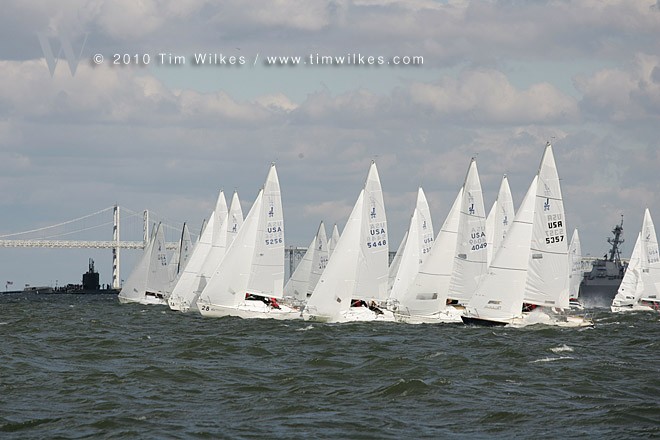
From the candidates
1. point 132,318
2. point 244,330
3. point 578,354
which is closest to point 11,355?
point 244,330

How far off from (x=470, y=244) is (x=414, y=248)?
4374 millimetres

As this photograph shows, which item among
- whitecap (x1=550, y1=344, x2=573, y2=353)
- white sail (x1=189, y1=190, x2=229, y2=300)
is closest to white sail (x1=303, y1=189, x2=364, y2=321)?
whitecap (x1=550, y1=344, x2=573, y2=353)

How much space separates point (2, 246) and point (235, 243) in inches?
4750

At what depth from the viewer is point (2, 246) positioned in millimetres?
159250

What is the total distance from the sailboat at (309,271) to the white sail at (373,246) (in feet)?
68.6

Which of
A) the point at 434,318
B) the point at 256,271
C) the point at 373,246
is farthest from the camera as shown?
the point at 256,271

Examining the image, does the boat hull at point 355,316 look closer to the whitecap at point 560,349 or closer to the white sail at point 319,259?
the whitecap at point 560,349

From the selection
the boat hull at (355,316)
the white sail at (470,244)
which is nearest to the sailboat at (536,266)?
the white sail at (470,244)

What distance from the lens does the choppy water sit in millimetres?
18719

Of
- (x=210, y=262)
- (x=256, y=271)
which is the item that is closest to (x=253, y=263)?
(x=256, y=271)

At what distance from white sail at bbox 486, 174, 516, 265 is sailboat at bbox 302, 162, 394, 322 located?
1055 centimetres

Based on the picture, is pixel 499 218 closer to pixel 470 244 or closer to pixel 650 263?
pixel 470 244

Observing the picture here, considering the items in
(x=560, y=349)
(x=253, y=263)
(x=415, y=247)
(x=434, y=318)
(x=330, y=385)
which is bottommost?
(x=330, y=385)

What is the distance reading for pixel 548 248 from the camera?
3844 cm
